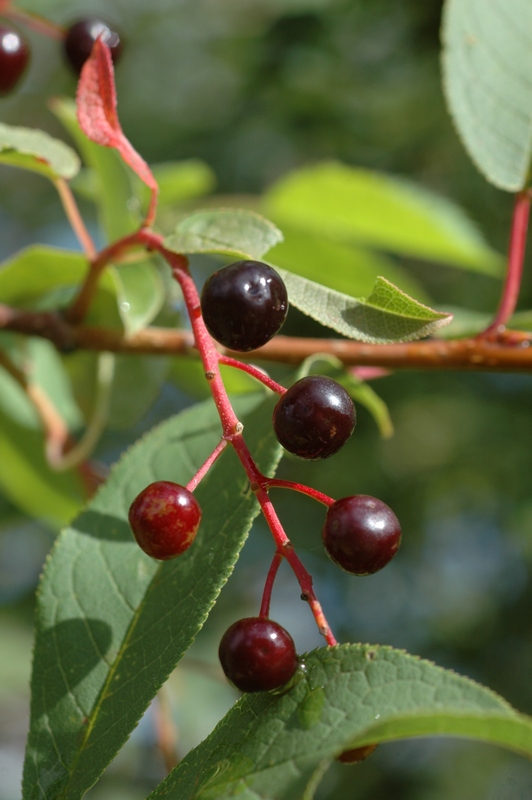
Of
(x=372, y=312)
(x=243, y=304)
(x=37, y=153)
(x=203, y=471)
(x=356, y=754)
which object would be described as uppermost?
(x=37, y=153)

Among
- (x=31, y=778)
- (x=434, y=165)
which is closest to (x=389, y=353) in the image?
(x=31, y=778)

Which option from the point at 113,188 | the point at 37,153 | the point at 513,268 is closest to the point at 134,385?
the point at 113,188

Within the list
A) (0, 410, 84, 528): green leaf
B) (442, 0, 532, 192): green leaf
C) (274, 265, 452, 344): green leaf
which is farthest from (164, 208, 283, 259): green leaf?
(0, 410, 84, 528): green leaf

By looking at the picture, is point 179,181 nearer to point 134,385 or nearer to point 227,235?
point 134,385

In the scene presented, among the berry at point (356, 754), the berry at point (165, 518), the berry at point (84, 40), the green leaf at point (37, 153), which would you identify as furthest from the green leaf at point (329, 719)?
the berry at point (84, 40)

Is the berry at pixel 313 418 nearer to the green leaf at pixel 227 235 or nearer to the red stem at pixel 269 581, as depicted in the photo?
the red stem at pixel 269 581
